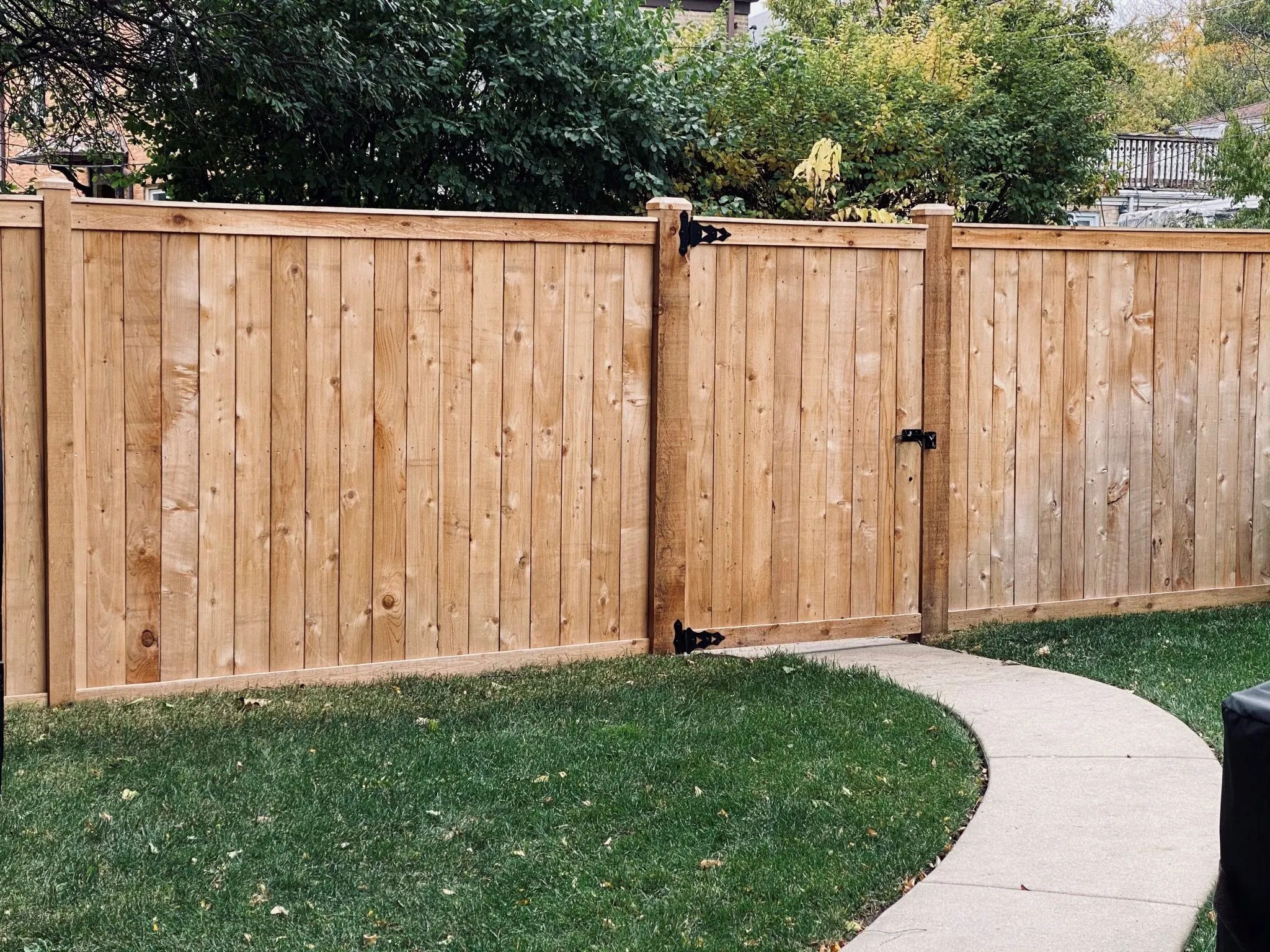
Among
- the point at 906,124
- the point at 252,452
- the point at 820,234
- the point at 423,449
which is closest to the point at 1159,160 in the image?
the point at 906,124

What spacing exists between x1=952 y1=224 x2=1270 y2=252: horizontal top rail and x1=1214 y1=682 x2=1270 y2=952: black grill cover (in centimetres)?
501

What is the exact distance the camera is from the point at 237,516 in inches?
227

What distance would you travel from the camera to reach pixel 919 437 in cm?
689

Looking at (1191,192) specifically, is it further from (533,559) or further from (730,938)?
(730,938)

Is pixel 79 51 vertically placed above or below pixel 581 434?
above

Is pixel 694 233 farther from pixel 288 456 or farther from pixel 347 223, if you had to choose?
pixel 288 456

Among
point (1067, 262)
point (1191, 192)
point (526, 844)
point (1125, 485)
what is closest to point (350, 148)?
point (1067, 262)

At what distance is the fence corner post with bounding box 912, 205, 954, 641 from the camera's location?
6.86 metres

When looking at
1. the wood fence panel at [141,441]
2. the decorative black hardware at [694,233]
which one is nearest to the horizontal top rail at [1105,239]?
the decorative black hardware at [694,233]

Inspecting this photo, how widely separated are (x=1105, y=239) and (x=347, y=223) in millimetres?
3747

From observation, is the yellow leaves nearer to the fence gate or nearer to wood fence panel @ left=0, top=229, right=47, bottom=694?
the fence gate

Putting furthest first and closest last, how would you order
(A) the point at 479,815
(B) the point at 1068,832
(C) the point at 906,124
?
(C) the point at 906,124 → (A) the point at 479,815 → (B) the point at 1068,832

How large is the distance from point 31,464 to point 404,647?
165 cm

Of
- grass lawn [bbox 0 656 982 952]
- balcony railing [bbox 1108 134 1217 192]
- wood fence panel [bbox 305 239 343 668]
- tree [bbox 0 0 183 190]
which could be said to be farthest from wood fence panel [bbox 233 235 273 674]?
balcony railing [bbox 1108 134 1217 192]
